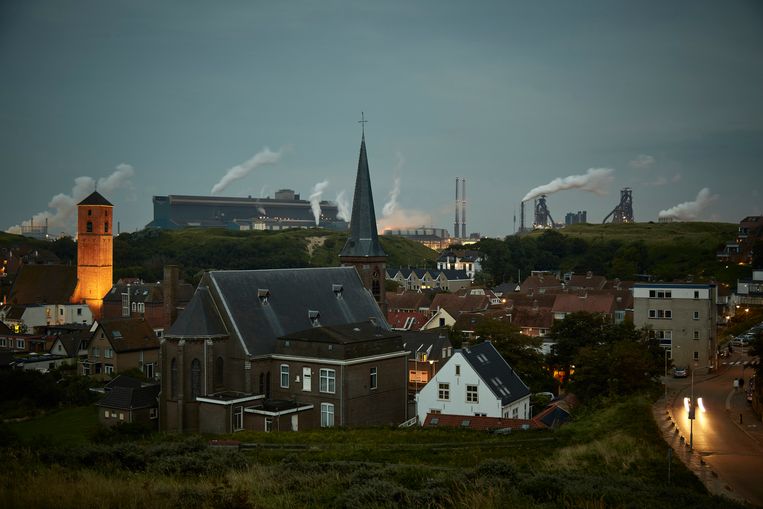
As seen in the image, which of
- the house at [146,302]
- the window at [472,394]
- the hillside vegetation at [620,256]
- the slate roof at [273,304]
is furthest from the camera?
the hillside vegetation at [620,256]

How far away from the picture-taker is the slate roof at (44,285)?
298 ft

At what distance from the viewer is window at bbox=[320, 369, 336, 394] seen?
4000cm

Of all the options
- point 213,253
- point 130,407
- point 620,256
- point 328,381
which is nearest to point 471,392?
point 328,381

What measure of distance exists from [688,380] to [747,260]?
7994 centimetres

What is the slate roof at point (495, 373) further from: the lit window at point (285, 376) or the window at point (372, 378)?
the lit window at point (285, 376)

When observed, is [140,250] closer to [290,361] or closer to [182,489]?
[290,361]

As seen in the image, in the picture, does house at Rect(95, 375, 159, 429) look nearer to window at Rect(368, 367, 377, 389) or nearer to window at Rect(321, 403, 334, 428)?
window at Rect(321, 403, 334, 428)

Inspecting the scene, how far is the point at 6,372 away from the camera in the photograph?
1912 inches

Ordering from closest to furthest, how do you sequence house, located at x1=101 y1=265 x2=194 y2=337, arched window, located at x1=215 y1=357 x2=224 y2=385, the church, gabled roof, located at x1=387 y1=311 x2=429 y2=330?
the church < arched window, located at x1=215 y1=357 x2=224 y2=385 < gabled roof, located at x1=387 y1=311 x2=429 y2=330 < house, located at x1=101 y1=265 x2=194 y2=337

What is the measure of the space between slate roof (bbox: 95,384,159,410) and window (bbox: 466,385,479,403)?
17347 mm

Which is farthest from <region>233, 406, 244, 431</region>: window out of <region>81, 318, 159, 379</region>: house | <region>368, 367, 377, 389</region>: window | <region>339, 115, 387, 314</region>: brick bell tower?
<region>81, 318, 159, 379</region>: house

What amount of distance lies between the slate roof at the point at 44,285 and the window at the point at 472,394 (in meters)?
64.5

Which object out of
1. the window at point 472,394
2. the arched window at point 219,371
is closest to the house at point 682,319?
the window at point 472,394

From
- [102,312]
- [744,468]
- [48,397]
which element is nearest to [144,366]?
[48,397]
